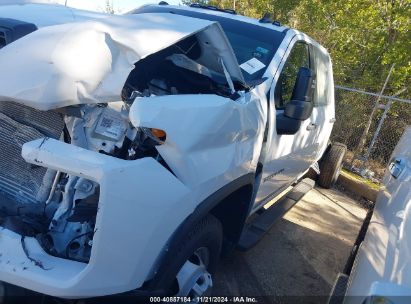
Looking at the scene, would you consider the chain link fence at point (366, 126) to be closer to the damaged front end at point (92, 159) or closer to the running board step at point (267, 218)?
the running board step at point (267, 218)

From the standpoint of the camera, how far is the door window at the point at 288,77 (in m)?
3.59

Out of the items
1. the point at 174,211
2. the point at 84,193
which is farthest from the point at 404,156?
the point at 84,193

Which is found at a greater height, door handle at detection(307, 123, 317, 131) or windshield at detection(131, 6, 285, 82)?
windshield at detection(131, 6, 285, 82)

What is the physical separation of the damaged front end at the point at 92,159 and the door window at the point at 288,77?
114cm

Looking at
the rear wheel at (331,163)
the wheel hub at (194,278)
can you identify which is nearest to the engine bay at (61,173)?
the wheel hub at (194,278)

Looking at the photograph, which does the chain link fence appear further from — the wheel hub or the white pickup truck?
the wheel hub

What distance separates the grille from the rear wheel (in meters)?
5.14

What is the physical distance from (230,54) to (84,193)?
1.46 m

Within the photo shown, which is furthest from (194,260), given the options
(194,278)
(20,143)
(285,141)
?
(285,141)

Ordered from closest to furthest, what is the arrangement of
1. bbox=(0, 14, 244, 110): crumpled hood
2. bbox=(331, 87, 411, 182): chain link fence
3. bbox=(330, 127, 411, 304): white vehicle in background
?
bbox=(330, 127, 411, 304): white vehicle in background → bbox=(0, 14, 244, 110): crumpled hood → bbox=(331, 87, 411, 182): chain link fence

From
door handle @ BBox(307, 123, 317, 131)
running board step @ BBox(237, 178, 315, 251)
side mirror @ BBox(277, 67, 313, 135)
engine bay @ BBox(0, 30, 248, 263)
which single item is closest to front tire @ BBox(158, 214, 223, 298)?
engine bay @ BBox(0, 30, 248, 263)

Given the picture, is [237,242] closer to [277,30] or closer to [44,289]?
[44,289]

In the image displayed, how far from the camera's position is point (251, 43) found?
3.70 meters

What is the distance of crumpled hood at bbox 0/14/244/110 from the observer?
6.56 feet
